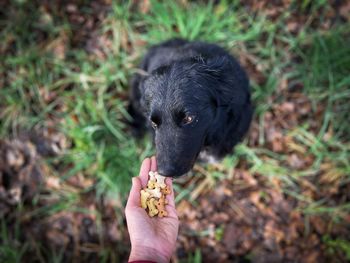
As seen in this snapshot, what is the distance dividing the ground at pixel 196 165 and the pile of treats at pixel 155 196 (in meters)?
0.92

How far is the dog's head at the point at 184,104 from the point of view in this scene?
191cm

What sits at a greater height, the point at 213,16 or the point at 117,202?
the point at 213,16

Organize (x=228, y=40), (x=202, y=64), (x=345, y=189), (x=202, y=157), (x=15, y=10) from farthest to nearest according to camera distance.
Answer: (x=15, y=10) < (x=228, y=40) < (x=345, y=189) < (x=202, y=157) < (x=202, y=64)

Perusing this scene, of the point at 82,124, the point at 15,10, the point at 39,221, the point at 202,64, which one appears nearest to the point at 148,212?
the point at 202,64

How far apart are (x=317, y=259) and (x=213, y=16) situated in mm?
2733

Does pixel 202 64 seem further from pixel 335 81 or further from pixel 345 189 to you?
pixel 345 189

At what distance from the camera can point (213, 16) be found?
3.38 meters

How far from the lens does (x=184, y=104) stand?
1.89 m

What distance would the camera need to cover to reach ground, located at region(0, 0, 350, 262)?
3137mm

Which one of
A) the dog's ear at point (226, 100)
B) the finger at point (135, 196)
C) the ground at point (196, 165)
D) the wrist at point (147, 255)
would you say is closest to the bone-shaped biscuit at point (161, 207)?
the finger at point (135, 196)

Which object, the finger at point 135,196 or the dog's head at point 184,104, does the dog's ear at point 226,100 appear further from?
the finger at point 135,196

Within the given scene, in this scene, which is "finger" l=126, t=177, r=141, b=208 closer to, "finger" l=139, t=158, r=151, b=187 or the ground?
"finger" l=139, t=158, r=151, b=187

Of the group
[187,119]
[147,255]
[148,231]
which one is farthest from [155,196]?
[187,119]

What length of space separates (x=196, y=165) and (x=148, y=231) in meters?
1.32
